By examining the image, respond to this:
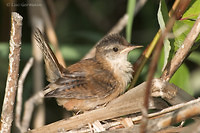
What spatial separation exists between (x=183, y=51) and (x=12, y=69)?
103 cm

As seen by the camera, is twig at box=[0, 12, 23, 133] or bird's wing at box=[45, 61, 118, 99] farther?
bird's wing at box=[45, 61, 118, 99]

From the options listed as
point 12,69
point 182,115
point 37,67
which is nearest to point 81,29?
point 37,67

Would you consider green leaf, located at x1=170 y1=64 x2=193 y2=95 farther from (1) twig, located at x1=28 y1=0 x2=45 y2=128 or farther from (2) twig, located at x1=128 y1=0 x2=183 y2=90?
(1) twig, located at x1=28 y1=0 x2=45 y2=128

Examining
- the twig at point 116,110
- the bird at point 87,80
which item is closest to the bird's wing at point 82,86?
the bird at point 87,80

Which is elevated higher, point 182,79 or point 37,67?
point 37,67

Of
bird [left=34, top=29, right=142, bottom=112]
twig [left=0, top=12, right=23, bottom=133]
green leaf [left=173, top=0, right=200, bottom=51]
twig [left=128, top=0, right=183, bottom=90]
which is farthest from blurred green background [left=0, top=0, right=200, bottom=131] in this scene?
twig [left=0, top=12, right=23, bottom=133]

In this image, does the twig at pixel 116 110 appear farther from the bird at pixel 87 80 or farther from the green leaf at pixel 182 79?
the green leaf at pixel 182 79

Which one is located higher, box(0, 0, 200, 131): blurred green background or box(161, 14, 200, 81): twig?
box(0, 0, 200, 131): blurred green background

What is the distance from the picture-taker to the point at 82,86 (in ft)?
9.10

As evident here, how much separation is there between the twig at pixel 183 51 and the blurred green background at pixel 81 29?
1.07 m

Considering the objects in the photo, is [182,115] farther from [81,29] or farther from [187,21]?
[81,29]

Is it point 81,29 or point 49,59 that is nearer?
point 49,59

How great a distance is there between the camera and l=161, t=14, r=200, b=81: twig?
2.14 meters

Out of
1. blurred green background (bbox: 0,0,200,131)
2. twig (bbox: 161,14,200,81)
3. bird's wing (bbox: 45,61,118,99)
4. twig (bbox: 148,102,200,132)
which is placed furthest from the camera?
blurred green background (bbox: 0,0,200,131)
